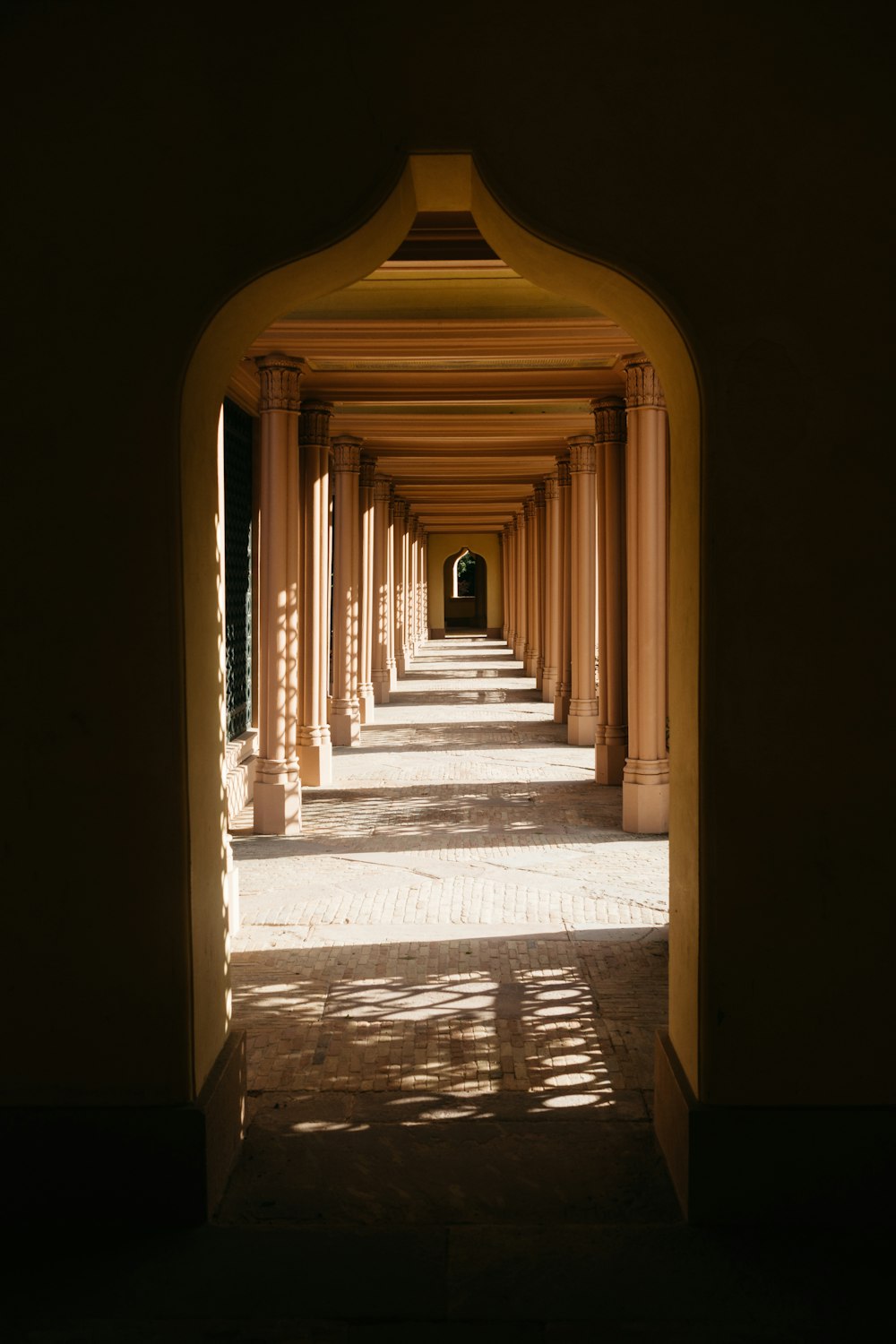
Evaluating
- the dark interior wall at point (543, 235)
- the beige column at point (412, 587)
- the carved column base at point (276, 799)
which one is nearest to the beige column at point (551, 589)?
the beige column at point (412, 587)

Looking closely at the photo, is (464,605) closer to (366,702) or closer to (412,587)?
(412,587)

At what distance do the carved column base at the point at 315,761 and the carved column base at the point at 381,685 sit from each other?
28.6ft

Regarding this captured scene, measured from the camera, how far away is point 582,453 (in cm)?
1589

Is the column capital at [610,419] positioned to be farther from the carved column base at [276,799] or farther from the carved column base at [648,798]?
the carved column base at [276,799]

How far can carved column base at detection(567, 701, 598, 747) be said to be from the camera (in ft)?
53.3

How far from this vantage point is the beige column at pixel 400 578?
26031 millimetres

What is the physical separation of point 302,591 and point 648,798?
4129 millimetres

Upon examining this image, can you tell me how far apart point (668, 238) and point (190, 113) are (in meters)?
1.53

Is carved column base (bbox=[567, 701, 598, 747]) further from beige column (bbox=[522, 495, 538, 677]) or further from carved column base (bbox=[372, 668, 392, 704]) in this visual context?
beige column (bbox=[522, 495, 538, 677])

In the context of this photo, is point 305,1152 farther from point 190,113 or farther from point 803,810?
point 190,113

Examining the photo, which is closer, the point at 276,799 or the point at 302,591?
the point at 276,799

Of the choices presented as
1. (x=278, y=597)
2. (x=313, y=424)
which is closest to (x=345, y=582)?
(x=313, y=424)

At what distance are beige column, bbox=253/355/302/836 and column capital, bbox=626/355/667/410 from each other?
2.98 metres

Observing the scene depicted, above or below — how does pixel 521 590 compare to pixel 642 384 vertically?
below
